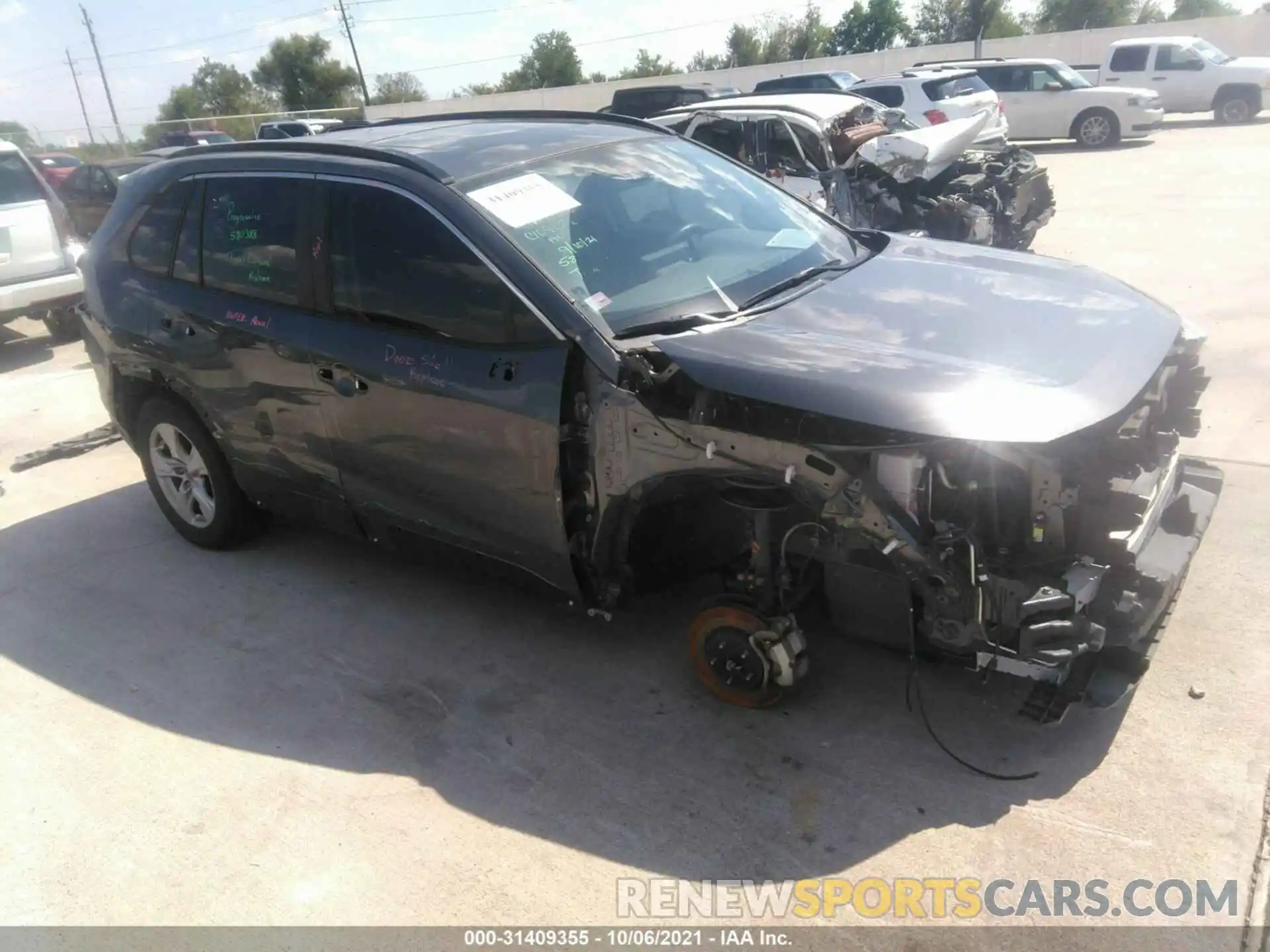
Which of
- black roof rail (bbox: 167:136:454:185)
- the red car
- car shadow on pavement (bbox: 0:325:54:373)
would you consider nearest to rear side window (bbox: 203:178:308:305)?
black roof rail (bbox: 167:136:454:185)

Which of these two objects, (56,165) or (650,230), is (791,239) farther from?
(56,165)

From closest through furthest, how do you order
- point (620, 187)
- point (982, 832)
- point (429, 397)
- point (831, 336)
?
point (982, 832)
point (831, 336)
point (429, 397)
point (620, 187)

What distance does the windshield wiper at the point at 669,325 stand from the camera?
335 centimetres

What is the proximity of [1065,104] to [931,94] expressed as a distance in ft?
17.6

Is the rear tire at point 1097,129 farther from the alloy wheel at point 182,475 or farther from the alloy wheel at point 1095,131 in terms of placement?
the alloy wheel at point 182,475

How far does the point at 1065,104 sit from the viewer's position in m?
19.2

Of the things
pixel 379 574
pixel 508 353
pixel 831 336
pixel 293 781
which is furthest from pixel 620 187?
pixel 293 781

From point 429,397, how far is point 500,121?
5.76 ft

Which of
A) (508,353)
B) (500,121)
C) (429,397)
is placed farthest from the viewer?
(500,121)

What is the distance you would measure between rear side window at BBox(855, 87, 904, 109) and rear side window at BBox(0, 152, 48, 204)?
11934 millimetres

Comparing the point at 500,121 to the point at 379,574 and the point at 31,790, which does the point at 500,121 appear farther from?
the point at 31,790

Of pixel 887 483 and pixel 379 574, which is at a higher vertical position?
pixel 887 483

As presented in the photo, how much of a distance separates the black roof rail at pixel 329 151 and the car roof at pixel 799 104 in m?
6.06

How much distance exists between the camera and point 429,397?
3658 mm
